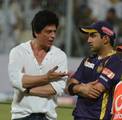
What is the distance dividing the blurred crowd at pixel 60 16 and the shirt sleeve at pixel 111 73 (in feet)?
36.1

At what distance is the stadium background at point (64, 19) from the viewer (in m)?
17.5

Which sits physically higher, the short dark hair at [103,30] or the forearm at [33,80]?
the short dark hair at [103,30]

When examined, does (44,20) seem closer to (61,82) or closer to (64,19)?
(61,82)

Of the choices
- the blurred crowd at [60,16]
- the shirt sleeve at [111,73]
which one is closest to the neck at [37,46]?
the shirt sleeve at [111,73]

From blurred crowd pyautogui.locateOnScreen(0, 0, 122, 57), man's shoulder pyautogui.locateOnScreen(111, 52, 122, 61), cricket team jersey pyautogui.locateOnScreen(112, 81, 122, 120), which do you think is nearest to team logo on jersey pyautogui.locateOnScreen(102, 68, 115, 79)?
man's shoulder pyautogui.locateOnScreen(111, 52, 122, 61)

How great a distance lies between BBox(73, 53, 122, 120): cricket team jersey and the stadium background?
10.7 meters

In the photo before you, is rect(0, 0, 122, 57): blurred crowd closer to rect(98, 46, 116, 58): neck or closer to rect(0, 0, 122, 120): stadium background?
rect(0, 0, 122, 120): stadium background

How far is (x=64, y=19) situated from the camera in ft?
58.8

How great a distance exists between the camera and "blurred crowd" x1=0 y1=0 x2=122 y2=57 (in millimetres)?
17547

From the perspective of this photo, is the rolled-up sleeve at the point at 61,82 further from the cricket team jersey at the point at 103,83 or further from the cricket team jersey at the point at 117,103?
the cricket team jersey at the point at 117,103

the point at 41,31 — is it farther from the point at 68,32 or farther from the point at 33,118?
the point at 68,32

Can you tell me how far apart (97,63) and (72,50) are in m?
11.4

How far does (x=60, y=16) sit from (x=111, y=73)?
37.7 feet

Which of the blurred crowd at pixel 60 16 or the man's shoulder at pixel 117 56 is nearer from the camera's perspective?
the man's shoulder at pixel 117 56
